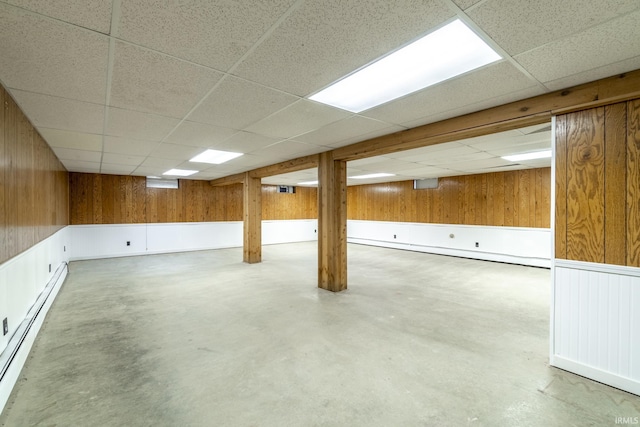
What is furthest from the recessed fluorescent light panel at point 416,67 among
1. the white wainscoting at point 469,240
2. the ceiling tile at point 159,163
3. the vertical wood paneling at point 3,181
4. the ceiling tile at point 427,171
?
the white wainscoting at point 469,240

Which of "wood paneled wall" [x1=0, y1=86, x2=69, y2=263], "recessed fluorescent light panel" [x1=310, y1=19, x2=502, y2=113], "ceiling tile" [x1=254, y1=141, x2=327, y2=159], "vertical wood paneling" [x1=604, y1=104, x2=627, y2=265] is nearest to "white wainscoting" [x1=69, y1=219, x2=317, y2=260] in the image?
"wood paneled wall" [x1=0, y1=86, x2=69, y2=263]

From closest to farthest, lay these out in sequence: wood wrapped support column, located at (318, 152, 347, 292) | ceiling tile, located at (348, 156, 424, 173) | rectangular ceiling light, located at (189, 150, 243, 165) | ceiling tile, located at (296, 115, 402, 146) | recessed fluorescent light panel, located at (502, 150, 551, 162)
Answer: ceiling tile, located at (296, 115, 402, 146) → wood wrapped support column, located at (318, 152, 347, 292) → rectangular ceiling light, located at (189, 150, 243, 165) → recessed fluorescent light panel, located at (502, 150, 551, 162) → ceiling tile, located at (348, 156, 424, 173)

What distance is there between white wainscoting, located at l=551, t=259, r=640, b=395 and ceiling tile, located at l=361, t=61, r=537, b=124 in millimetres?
1429

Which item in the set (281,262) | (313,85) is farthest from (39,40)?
(281,262)

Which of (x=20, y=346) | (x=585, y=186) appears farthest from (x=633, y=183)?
(x=20, y=346)

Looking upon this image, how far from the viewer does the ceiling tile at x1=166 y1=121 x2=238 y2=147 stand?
3.04m

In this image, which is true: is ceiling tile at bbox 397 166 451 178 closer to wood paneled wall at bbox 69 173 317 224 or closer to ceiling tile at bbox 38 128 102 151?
wood paneled wall at bbox 69 173 317 224

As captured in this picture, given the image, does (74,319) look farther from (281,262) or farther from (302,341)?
(281,262)

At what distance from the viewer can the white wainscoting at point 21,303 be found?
6.40 ft

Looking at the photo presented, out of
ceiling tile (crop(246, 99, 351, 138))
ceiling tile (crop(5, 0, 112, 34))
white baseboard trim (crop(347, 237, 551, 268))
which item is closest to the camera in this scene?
ceiling tile (crop(5, 0, 112, 34))

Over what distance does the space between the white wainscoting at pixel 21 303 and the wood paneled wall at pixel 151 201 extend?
395cm

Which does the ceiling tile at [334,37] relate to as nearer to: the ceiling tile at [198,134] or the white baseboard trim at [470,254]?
the ceiling tile at [198,134]

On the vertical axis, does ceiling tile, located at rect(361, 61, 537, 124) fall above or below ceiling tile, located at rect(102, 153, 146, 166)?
below

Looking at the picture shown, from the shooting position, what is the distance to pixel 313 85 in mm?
2010
